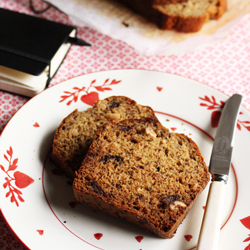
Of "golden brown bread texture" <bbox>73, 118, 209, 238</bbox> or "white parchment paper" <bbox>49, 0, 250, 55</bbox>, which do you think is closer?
"golden brown bread texture" <bbox>73, 118, 209, 238</bbox>

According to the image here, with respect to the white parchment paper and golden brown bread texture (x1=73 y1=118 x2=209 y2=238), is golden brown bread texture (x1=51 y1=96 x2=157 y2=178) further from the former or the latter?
the white parchment paper

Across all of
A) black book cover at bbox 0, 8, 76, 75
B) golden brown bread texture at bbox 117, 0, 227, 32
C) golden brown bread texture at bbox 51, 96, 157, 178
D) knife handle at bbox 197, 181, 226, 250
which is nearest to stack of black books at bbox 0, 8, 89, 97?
black book cover at bbox 0, 8, 76, 75

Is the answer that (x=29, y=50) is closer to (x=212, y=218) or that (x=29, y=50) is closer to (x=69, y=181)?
(x=69, y=181)

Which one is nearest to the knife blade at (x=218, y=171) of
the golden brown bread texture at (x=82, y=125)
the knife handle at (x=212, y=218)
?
the knife handle at (x=212, y=218)

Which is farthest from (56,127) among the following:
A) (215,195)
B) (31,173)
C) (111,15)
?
(111,15)

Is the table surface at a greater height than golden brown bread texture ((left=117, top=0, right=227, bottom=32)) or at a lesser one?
lesser
